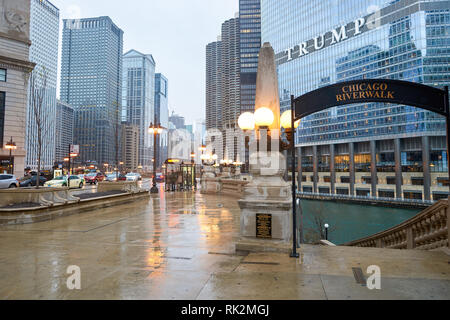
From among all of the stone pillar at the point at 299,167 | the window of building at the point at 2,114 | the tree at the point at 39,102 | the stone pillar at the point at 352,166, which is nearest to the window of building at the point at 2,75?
the window of building at the point at 2,114

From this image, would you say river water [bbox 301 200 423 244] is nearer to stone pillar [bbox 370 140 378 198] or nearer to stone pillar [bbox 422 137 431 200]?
stone pillar [bbox 422 137 431 200]

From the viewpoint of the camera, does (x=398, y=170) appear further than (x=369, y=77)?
No

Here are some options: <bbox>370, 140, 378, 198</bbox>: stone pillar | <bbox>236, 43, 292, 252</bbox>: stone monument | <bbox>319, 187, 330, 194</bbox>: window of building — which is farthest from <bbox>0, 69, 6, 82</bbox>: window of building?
<bbox>319, 187, 330, 194</bbox>: window of building

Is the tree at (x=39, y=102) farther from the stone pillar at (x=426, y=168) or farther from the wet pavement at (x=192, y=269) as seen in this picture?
the stone pillar at (x=426, y=168)

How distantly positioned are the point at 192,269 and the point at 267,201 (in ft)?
7.13

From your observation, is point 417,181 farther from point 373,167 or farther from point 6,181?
point 6,181

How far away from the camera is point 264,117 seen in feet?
20.8

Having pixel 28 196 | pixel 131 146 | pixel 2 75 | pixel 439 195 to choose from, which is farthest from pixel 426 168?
pixel 131 146

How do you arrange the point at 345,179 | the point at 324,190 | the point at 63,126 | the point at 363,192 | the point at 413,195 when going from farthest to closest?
the point at 63,126 → the point at 324,190 → the point at 345,179 → the point at 363,192 → the point at 413,195

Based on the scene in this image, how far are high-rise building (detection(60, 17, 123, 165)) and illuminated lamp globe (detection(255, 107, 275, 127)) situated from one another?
12601 centimetres

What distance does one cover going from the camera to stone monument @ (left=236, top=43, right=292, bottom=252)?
5867 millimetres

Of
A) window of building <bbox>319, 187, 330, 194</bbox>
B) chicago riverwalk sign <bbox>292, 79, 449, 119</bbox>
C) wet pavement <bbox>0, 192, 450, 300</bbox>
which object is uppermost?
chicago riverwalk sign <bbox>292, 79, 449, 119</bbox>
